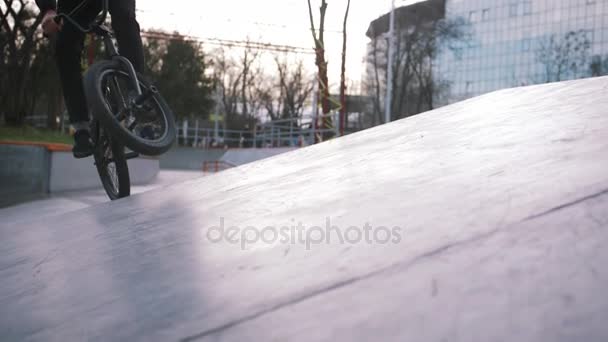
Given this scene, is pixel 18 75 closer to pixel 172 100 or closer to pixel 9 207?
pixel 9 207

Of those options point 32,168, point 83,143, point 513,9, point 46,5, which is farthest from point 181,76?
point 83,143

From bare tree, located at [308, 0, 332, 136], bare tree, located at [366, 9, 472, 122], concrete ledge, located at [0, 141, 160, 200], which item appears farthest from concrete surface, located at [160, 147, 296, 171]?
bare tree, located at [366, 9, 472, 122]

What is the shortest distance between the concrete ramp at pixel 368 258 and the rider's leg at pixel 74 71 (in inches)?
52.3

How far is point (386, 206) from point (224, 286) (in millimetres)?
385

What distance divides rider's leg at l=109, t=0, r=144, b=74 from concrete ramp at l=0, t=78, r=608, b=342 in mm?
1393

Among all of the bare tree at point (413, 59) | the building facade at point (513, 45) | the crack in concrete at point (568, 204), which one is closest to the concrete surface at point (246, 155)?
the building facade at point (513, 45)

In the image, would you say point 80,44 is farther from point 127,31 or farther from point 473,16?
point 473,16

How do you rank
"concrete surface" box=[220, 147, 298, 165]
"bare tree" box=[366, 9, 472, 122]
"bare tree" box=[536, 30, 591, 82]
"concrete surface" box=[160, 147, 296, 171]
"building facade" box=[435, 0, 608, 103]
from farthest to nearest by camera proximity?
"building facade" box=[435, 0, 608, 103], "bare tree" box=[366, 9, 472, 122], "bare tree" box=[536, 30, 591, 82], "concrete surface" box=[160, 147, 296, 171], "concrete surface" box=[220, 147, 298, 165]

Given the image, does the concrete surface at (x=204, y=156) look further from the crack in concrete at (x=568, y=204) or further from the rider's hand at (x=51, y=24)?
the crack in concrete at (x=568, y=204)

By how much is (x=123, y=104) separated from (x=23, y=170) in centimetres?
392

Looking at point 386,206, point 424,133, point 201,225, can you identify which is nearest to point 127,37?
point 424,133

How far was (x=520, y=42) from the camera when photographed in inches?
1699

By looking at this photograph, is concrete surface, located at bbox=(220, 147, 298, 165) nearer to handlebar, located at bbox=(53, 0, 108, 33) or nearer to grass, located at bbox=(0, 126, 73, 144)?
grass, located at bbox=(0, 126, 73, 144)

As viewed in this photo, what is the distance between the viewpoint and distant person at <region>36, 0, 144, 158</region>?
2715 millimetres
